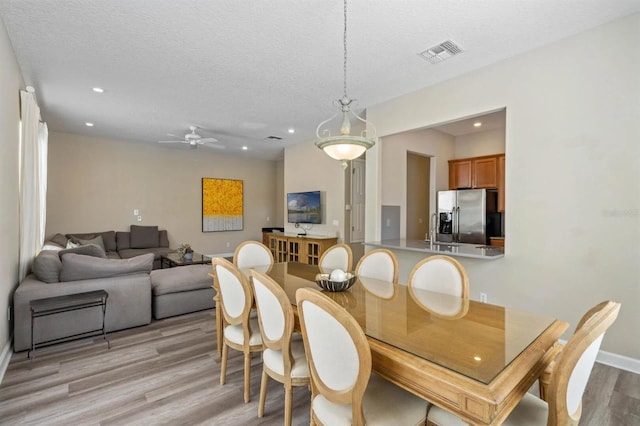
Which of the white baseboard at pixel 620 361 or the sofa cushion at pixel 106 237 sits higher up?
the sofa cushion at pixel 106 237

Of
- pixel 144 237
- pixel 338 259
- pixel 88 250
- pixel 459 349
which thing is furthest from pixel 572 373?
pixel 144 237

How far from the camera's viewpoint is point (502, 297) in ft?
10.3

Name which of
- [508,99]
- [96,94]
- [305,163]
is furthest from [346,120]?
[305,163]

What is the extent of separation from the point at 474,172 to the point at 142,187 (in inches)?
281

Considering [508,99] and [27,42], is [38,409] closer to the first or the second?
[27,42]

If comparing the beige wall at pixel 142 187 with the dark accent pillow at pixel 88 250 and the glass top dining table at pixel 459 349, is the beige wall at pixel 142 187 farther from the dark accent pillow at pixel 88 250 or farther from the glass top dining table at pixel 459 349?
the glass top dining table at pixel 459 349

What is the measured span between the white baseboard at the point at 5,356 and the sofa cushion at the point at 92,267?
0.65 metres

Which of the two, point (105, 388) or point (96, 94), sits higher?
point (96, 94)

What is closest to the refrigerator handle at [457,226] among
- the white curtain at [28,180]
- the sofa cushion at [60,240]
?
the white curtain at [28,180]

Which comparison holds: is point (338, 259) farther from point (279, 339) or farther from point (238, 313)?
point (279, 339)

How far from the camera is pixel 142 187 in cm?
700

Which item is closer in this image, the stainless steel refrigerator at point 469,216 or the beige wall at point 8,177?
the beige wall at point 8,177

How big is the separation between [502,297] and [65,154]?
7.94 meters

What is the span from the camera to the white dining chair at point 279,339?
5.40 feet
